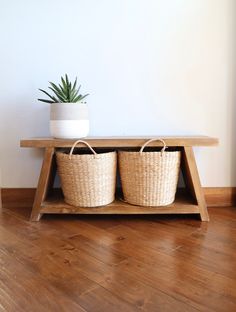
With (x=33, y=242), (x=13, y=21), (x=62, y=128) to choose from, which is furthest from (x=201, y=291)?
(x=13, y=21)

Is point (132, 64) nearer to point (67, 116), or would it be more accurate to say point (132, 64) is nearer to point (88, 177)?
point (67, 116)

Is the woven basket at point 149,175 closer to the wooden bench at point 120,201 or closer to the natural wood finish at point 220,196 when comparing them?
the wooden bench at point 120,201

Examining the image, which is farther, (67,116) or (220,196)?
(220,196)

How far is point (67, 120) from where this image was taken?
39.6 inches

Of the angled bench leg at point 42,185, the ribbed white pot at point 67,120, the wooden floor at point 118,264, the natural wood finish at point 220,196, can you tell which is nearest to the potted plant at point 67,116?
the ribbed white pot at point 67,120

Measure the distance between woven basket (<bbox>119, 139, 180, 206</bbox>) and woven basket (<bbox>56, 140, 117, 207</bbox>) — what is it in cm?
7

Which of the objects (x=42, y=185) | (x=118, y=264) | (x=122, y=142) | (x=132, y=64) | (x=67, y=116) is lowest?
(x=118, y=264)

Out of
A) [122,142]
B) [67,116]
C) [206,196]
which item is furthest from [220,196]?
[67,116]

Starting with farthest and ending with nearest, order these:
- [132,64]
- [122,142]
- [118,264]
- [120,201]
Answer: [132,64] → [120,201] → [122,142] → [118,264]

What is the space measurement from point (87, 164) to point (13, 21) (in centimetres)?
82

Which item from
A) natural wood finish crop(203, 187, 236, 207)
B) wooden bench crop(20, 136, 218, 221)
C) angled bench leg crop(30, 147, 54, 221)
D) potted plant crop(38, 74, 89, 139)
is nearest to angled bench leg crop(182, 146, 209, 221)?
wooden bench crop(20, 136, 218, 221)

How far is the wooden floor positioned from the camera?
0.55 meters

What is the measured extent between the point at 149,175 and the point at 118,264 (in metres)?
0.38

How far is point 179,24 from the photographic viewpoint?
3.81 feet
